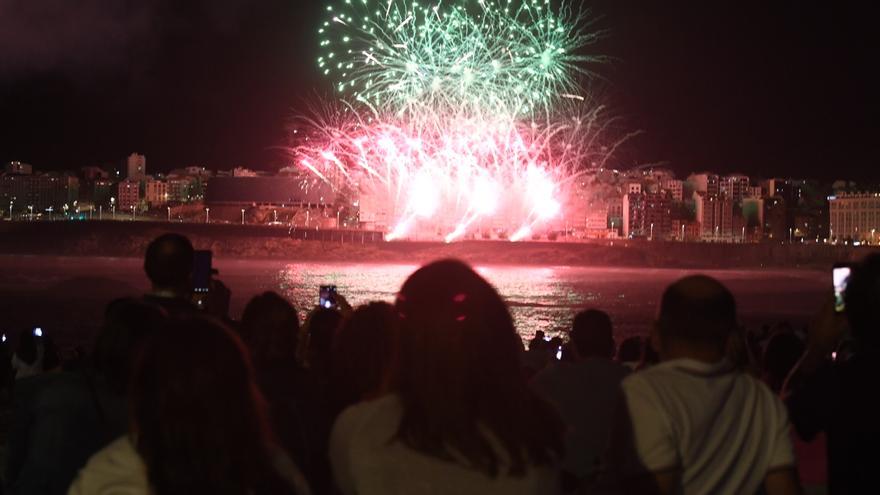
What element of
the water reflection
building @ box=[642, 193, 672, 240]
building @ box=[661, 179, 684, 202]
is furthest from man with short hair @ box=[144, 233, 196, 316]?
building @ box=[661, 179, 684, 202]

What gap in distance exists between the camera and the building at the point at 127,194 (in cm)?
12375

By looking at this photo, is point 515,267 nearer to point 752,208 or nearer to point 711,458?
point 711,458

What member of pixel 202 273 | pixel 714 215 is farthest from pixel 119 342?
pixel 714 215

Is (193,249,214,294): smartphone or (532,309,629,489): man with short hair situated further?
(193,249,214,294): smartphone

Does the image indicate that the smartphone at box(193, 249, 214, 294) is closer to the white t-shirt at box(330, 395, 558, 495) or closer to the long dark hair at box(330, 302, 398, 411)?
the long dark hair at box(330, 302, 398, 411)

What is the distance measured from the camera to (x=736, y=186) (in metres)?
119

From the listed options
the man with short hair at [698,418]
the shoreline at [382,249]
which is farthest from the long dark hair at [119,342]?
the shoreline at [382,249]

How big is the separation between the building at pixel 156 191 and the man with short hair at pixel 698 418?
4966 inches

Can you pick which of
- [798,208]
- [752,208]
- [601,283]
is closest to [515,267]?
[601,283]

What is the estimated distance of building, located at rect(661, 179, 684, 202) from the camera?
11434 centimetres

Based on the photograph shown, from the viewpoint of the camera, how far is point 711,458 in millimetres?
2482

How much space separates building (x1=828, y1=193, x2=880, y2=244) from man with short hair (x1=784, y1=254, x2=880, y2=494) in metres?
98.6

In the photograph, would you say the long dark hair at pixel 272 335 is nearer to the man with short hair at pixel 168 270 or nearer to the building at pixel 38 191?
the man with short hair at pixel 168 270

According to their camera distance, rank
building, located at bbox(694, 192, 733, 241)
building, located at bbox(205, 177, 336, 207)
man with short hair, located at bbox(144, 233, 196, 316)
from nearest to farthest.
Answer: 1. man with short hair, located at bbox(144, 233, 196, 316)
2. building, located at bbox(205, 177, 336, 207)
3. building, located at bbox(694, 192, 733, 241)
